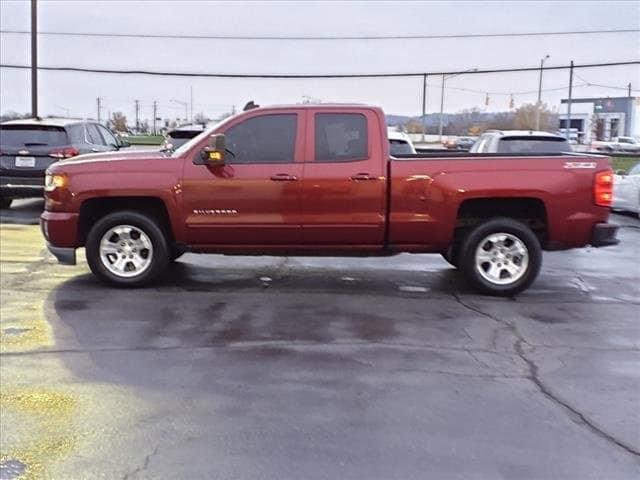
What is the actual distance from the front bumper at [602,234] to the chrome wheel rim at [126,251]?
4.59 m

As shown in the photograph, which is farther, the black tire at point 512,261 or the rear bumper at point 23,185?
the rear bumper at point 23,185

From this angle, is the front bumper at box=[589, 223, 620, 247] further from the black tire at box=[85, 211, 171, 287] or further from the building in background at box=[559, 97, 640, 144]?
the building in background at box=[559, 97, 640, 144]

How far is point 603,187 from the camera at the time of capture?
7.24 m

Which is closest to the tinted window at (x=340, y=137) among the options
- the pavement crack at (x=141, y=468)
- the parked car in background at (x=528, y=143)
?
the pavement crack at (x=141, y=468)

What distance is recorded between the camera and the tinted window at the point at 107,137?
15.6 metres

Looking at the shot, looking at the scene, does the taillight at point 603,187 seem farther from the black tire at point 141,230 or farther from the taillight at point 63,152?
the taillight at point 63,152

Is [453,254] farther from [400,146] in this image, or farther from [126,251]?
[400,146]

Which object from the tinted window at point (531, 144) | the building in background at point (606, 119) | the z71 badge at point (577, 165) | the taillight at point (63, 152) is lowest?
the taillight at point (63, 152)

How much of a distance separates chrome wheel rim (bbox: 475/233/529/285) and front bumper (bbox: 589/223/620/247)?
69 centimetres

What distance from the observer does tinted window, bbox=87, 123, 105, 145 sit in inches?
574

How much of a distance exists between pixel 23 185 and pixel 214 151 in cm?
741

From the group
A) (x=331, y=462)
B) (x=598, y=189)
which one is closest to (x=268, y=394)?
(x=331, y=462)

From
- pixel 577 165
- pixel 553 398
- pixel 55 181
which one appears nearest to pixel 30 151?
pixel 55 181

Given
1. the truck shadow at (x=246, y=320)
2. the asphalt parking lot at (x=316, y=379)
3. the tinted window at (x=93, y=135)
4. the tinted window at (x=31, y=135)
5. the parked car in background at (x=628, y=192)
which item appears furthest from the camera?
the tinted window at (x=93, y=135)
